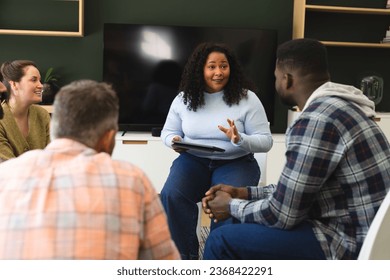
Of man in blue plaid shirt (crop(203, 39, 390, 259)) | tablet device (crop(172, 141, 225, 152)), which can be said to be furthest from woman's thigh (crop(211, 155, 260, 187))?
man in blue plaid shirt (crop(203, 39, 390, 259))

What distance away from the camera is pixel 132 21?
3977mm

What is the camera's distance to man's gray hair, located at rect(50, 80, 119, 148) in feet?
3.25

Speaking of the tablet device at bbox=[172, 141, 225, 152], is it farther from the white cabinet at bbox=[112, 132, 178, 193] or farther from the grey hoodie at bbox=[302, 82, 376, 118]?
the white cabinet at bbox=[112, 132, 178, 193]

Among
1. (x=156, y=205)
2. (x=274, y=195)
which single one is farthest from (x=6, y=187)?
(x=274, y=195)

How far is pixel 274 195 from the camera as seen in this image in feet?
4.61

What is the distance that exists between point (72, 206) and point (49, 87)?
3.06m

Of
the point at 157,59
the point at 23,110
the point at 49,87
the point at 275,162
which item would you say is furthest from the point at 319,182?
the point at 49,87

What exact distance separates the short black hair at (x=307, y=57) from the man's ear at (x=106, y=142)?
2.32 feet

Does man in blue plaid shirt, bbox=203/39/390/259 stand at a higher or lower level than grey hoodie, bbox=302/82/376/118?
lower

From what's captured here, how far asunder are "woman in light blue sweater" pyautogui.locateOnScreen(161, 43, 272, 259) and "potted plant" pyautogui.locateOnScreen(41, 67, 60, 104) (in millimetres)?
1565

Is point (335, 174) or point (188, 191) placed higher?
point (335, 174)

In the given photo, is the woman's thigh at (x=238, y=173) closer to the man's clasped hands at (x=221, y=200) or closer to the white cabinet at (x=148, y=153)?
the man's clasped hands at (x=221, y=200)

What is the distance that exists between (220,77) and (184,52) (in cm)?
148

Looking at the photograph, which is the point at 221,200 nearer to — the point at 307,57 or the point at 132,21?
the point at 307,57
